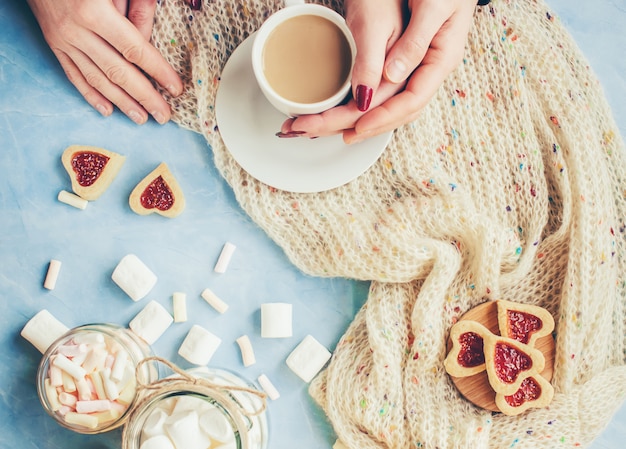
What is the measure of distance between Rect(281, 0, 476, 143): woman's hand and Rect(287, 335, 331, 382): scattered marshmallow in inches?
13.9

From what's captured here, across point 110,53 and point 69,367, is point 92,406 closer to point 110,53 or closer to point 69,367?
point 69,367

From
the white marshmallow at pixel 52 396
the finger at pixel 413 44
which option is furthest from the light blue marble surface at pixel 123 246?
the finger at pixel 413 44

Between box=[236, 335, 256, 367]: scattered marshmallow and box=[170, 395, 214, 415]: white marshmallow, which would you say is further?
box=[236, 335, 256, 367]: scattered marshmallow

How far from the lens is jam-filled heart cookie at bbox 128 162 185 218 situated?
1.00 metres

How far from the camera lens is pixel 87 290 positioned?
1.01 metres

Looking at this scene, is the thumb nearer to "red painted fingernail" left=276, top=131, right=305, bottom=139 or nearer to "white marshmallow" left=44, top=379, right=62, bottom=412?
"red painted fingernail" left=276, top=131, right=305, bottom=139

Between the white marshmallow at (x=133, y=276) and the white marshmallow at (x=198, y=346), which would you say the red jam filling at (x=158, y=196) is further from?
the white marshmallow at (x=198, y=346)

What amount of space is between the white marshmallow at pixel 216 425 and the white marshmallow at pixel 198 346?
134 millimetres

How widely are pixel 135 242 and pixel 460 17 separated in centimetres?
65

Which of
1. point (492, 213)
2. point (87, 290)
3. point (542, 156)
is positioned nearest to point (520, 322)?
point (492, 213)

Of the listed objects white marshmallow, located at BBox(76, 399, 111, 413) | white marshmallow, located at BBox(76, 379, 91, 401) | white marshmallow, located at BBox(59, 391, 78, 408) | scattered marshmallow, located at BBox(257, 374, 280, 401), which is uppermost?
scattered marshmallow, located at BBox(257, 374, 280, 401)

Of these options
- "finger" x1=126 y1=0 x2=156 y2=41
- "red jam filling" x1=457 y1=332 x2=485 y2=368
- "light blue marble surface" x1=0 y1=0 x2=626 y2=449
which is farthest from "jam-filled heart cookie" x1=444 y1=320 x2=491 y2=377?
"finger" x1=126 y1=0 x2=156 y2=41

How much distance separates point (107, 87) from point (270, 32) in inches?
12.6

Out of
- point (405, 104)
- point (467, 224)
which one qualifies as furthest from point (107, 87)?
point (467, 224)
